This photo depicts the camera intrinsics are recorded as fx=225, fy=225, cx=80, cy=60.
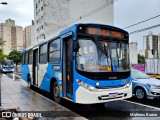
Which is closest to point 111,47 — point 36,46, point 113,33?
point 113,33

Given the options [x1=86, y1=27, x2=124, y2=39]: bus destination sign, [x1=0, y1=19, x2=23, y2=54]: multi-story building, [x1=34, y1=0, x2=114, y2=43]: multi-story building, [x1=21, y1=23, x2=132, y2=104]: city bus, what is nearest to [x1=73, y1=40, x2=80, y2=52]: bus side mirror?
[x1=21, y1=23, x2=132, y2=104]: city bus

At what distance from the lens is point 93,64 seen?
24.7ft

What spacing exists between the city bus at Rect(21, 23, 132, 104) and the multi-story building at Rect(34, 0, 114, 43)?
52.7m

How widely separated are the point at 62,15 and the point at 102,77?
59.1 m

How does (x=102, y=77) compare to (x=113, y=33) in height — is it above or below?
below

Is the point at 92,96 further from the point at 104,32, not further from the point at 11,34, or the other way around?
the point at 11,34

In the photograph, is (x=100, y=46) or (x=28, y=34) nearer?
(x=100, y=46)

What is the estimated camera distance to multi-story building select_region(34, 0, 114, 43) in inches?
2475

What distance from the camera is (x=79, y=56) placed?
7.61m

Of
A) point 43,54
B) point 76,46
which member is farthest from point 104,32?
point 43,54

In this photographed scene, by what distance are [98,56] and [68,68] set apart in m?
1.50

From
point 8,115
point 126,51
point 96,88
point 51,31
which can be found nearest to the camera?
point 8,115

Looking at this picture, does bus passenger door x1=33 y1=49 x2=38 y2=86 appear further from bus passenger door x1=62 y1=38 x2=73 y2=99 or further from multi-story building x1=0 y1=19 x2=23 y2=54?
multi-story building x1=0 y1=19 x2=23 y2=54

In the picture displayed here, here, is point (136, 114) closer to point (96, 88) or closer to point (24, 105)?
point (96, 88)
